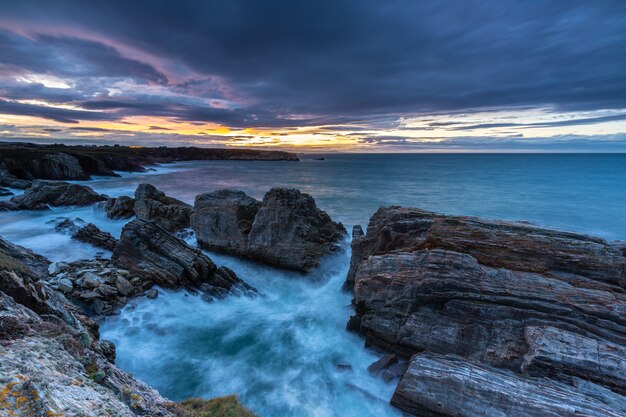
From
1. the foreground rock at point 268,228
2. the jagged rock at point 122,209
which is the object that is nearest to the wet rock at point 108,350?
the foreground rock at point 268,228

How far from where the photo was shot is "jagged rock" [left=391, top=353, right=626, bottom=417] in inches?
314

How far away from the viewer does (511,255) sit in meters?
12.7

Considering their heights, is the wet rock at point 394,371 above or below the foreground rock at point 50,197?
below

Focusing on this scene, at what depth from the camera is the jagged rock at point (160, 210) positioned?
92.2 ft

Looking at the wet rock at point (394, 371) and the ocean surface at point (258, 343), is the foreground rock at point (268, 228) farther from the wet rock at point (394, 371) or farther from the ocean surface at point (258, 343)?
the wet rock at point (394, 371)

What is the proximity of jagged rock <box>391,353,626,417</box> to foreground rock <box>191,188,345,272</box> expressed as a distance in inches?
470

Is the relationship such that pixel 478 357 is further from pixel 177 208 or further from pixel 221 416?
pixel 177 208

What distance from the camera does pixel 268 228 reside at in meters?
22.0

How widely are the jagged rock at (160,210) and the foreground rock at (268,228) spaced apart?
4227 millimetres

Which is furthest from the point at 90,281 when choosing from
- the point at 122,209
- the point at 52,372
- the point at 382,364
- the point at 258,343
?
the point at 122,209

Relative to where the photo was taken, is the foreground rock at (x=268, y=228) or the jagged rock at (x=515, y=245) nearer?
the jagged rock at (x=515, y=245)

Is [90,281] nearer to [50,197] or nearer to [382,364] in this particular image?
[382,364]

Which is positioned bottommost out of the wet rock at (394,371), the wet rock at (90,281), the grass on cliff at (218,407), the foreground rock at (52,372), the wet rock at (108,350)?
the wet rock at (394,371)

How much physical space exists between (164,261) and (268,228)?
23.4 feet
